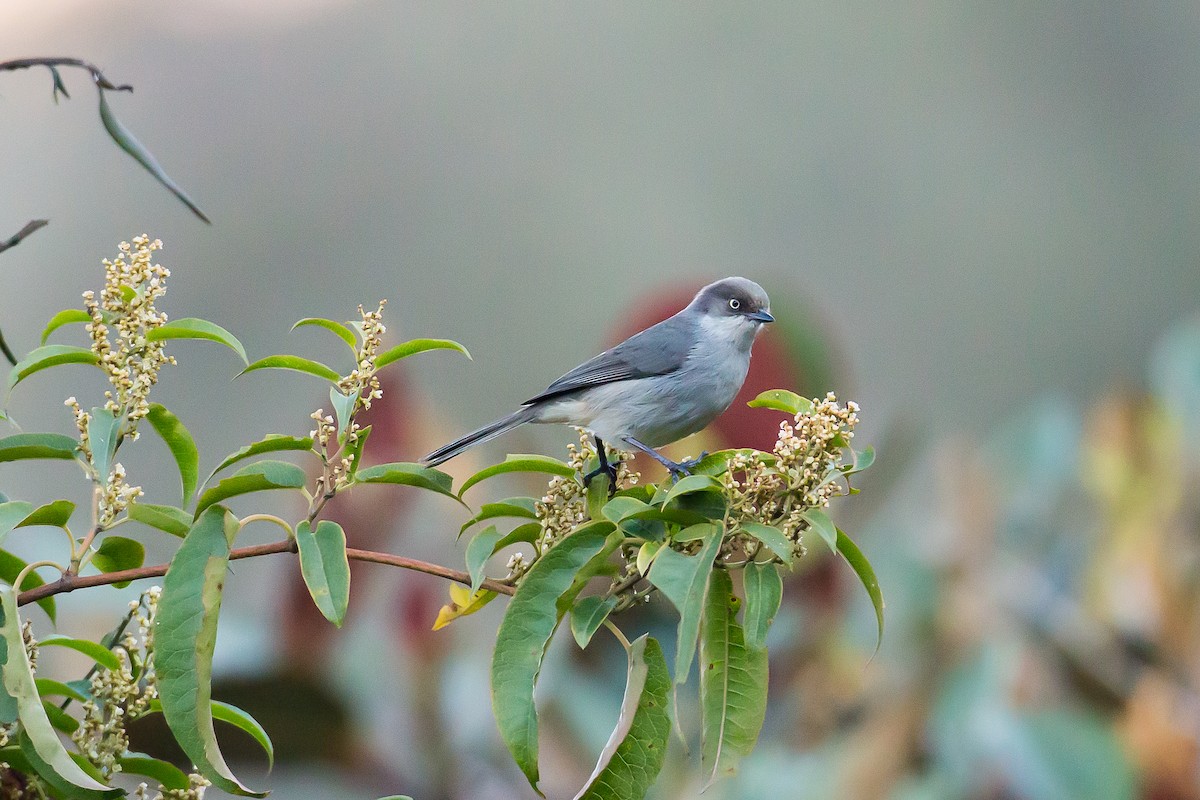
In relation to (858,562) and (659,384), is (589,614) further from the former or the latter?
(659,384)

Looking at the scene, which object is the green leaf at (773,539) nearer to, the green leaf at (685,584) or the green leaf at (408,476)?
the green leaf at (685,584)

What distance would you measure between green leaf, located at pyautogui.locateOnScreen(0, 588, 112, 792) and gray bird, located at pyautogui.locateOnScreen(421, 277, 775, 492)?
2.43ft

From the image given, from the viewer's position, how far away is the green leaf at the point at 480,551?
0.69m

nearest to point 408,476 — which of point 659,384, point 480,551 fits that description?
point 480,551

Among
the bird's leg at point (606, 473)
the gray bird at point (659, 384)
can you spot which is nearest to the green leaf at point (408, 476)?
the bird's leg at point (606, 473)

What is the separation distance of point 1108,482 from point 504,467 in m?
2.19

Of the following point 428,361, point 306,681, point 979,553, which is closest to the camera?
point 306,681

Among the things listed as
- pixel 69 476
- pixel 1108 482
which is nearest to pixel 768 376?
pixel 1108 482

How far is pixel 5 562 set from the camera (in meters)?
0.77

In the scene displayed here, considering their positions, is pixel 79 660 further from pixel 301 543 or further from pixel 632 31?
pixel 632 31

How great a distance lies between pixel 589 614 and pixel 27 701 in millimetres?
338

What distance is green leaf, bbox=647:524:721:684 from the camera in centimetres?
56

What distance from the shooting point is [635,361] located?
1.46 m

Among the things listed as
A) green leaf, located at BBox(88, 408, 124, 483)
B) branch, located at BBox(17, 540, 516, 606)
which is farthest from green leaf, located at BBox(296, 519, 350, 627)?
green leaf, located at BBox(88, 408, 124, 483)
